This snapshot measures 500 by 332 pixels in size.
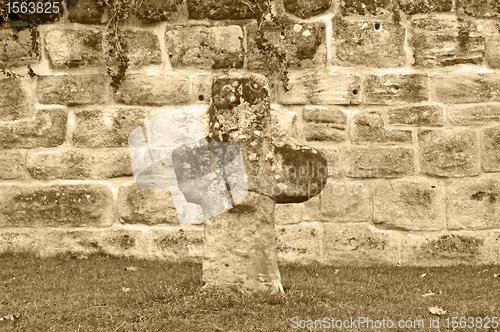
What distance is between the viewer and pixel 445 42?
13.2ft

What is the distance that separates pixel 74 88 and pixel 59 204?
3.22 feet

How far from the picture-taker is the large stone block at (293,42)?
13.3ft

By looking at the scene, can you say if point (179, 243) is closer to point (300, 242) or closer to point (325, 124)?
point (300, 242)

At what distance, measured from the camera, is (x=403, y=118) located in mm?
4051

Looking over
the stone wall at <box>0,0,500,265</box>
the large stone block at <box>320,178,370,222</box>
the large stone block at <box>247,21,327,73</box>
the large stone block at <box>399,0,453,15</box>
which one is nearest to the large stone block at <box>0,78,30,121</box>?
the stone wall at <box>0,0,500,265</box>

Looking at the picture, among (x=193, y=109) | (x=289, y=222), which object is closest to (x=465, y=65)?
(x=289, y=222)

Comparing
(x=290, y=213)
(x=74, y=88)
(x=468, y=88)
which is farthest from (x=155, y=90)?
(x=468, y=88)

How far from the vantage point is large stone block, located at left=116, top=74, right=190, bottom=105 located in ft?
Result: 13.4

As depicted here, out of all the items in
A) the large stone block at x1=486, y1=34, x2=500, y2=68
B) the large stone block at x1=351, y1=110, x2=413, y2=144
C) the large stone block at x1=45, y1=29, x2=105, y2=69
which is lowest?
the large stone block at x1=351, y1=110, x2=413, y2=144

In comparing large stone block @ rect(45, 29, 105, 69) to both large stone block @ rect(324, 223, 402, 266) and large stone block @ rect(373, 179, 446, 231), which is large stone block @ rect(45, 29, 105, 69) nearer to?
large stone block @ rect(324, 223, 402, 266)

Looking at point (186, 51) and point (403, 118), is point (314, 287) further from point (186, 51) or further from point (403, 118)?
point (186, 51)

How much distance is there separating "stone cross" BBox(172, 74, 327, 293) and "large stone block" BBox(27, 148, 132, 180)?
138cm

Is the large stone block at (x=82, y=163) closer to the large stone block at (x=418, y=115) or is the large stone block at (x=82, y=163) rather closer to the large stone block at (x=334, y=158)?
the large stone block at (x=334, y=158)

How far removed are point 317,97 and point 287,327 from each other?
211 centimetres
